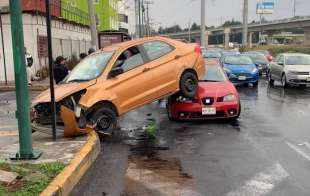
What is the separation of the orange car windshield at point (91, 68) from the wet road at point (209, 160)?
1.43 m

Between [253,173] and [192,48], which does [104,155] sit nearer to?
[253,173]

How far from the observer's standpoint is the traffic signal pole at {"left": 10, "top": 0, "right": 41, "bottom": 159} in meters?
7.38

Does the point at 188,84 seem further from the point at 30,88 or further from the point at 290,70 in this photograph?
the point at 30,88

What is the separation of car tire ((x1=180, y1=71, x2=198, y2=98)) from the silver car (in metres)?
10.2

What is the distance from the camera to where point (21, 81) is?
24.5 feet

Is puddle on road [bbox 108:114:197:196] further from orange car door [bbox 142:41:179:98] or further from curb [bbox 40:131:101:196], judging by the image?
orange car door [bbox 142:41:179:98]

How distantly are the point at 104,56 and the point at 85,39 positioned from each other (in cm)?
3477

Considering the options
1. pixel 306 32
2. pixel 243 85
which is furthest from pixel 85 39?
pixel 306 32

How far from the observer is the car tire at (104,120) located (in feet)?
32.4

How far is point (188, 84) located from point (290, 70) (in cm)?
1039

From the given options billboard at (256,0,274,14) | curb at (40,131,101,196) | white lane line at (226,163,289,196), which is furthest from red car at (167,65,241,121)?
billboard at (256,0,274,14)

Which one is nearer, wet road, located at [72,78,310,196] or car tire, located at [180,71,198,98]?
wet road, located at [72,78,310,196]

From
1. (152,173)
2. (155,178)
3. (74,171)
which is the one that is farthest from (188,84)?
(74,171)

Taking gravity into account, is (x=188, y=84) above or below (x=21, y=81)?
below
